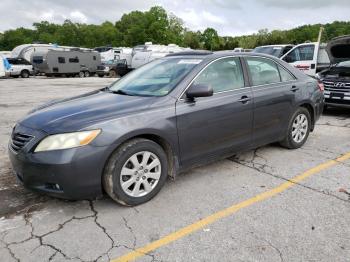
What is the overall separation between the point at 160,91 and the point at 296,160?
2.35 m

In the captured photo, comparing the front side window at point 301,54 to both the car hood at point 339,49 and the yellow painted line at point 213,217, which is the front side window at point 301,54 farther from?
the yellow painted line at point 213,217

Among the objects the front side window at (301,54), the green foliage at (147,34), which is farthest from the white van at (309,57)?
the green foliage at (147,34)

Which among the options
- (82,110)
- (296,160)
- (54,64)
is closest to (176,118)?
(82,110)

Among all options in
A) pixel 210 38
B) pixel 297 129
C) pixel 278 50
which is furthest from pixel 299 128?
pixel 210 38

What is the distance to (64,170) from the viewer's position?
2.95 metres

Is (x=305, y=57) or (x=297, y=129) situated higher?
(x=305, y=57)

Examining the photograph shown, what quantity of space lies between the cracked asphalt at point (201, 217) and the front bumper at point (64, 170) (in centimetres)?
32

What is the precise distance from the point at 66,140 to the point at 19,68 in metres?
26.5

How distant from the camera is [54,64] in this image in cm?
2592

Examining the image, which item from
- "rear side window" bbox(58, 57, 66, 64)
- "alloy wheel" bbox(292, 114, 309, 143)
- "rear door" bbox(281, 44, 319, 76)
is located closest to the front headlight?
"alloy wheel" bbox(292, 114, 309, 143)

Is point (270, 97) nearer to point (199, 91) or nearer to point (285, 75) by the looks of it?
point (285, 75)

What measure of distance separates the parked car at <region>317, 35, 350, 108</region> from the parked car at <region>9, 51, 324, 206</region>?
3.14 metres

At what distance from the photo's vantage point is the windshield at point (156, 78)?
12.5 ft

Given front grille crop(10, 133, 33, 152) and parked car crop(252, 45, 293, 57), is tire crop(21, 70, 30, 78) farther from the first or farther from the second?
front grille crop(10, 133, 33, 152)
